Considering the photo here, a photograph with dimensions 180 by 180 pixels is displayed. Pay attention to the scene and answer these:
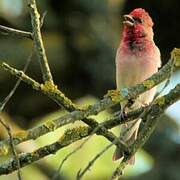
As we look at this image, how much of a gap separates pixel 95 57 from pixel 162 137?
3.95 feet

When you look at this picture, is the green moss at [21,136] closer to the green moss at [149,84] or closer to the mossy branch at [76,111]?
the mossy branch at [76,111]

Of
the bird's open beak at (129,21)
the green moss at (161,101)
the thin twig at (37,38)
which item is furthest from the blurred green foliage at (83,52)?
the thin twig at (37,38)

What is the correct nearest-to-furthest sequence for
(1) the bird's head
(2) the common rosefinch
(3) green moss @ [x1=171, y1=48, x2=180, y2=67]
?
(3) green moss @ [x1=171, y1=48, x2=180, y2=67] < (2) the common rosefinch < (1) the bird's head

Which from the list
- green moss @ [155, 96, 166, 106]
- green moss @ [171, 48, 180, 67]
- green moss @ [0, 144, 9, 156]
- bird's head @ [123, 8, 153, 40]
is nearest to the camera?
green moss @ [0, 144, 9, 156]

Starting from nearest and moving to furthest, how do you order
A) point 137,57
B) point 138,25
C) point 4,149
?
point 4,149, point 137,57, point 138,25

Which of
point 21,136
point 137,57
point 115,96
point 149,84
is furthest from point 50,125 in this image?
point 137,57

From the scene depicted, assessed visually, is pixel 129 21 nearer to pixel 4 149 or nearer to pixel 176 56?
pixel 176 56

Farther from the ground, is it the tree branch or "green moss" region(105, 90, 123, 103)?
"green moss" region(105, 90, 123, 103)

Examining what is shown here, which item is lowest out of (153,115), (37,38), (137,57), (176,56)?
(153,115)

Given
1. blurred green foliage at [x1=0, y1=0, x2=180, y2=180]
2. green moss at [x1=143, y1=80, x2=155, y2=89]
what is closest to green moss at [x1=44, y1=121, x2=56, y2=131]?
green moss at [x1=143, y1=80, x2=155, y2=89]

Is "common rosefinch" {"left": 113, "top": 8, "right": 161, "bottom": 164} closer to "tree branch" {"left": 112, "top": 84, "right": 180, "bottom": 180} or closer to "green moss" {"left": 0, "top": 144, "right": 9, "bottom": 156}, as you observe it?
"tree branch" {"left": 112, "top": 84, "right": 180, "bottom": 180}

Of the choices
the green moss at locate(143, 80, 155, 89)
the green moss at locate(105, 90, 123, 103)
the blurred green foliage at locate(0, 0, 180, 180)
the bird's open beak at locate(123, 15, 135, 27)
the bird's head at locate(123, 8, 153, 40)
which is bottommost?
the green moss at locate(143, 80, 155, 89)

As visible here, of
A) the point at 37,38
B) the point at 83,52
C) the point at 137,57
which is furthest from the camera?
the point at 83,52

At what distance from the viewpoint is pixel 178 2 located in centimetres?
980
